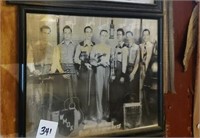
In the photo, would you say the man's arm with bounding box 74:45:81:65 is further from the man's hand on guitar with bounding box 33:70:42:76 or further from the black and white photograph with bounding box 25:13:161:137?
the man's hand on guitar with bounding box 33:70:42:76

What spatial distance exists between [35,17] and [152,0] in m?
0.37

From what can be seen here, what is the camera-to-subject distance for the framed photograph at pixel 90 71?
0.84 m

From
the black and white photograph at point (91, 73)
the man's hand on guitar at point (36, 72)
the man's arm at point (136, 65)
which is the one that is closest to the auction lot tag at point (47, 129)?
the black and white photograph at point (91, 73)

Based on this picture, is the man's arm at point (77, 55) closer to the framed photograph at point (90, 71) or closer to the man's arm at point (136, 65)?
the framed photograph at point (90, 71)

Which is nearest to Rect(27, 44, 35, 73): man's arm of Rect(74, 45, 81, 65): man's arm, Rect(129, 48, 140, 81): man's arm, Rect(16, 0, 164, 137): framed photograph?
Rect(16, 0, 164, 137): framed photograph

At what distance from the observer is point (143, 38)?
965 mm

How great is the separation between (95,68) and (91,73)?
2cm

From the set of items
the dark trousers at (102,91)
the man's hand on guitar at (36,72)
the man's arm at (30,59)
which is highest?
the man's arm at (30,59)

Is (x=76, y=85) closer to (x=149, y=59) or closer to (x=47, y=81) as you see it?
(x=47, y=81)

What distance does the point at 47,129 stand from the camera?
86 centimetres

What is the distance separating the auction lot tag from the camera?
85 centimetres

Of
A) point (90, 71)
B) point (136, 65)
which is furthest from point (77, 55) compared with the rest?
point (136, 65)

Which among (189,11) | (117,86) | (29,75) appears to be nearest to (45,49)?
(29,75)

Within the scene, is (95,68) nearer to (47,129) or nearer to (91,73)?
(91,73)
